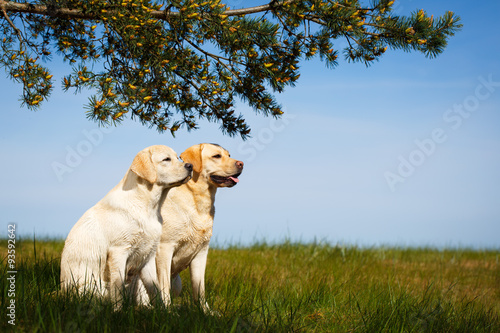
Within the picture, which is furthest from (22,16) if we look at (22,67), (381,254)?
(381,254)

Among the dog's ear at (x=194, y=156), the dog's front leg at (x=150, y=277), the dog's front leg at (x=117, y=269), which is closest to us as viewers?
the dog's front leg at (x=117, y=269)

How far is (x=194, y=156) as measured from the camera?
529cm

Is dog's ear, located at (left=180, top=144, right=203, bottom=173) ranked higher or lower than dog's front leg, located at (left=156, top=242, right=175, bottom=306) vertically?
higher

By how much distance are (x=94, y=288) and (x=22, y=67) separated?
3491 millimetres

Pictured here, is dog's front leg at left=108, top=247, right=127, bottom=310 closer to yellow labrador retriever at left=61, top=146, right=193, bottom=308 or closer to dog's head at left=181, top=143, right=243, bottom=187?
yellow labrador retriever at left=61, top=146, right=193, bottom=308

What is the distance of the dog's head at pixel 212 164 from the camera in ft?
17.4

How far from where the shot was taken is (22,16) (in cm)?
731

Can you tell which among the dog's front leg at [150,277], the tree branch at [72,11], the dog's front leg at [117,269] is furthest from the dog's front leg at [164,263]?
the tree branch at [72,11]

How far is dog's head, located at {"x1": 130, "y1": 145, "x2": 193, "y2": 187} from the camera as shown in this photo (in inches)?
180

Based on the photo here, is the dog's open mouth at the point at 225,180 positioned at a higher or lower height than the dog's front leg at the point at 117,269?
higher

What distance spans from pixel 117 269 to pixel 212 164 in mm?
1513

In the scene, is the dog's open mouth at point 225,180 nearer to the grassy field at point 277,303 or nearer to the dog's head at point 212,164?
the dog's head at point 212,164

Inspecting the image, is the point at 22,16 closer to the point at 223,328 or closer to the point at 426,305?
the point at 223,328

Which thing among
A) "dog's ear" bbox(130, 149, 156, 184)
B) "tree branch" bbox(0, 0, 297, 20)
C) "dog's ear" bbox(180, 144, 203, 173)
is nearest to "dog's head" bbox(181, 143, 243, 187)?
"dog's ear" bbox(180, 144, 203, 173)
